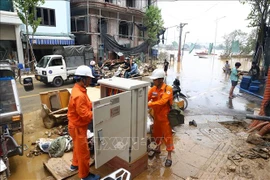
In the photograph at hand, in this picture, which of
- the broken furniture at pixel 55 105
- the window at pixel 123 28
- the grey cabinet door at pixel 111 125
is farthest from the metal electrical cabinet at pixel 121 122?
the window at pixel 123 28

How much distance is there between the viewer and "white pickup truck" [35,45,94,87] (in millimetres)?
10336

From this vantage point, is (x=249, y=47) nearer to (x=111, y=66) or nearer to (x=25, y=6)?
(x=111, y=66)

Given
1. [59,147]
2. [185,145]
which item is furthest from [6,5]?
Answer: [185,145]

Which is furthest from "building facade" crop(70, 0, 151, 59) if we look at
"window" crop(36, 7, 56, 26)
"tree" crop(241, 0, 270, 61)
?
"tree" crop(241, 0, 270, 61)

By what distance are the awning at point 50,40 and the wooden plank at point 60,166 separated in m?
14.2

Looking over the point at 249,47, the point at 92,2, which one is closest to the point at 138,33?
the point at 92,2

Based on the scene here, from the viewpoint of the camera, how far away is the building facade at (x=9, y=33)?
13758 millimetres

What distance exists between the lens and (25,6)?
13.4 metres

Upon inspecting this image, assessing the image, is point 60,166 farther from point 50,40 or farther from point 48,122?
point 50,40

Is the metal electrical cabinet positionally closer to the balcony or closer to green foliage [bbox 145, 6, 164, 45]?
the balcony

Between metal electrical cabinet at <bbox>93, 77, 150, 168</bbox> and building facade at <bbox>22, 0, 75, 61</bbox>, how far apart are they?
15.2 meters

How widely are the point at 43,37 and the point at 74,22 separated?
15.6 feet

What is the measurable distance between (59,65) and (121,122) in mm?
9471

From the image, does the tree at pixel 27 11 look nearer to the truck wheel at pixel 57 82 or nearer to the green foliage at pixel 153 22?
the truck wheel at pixel 57 82
